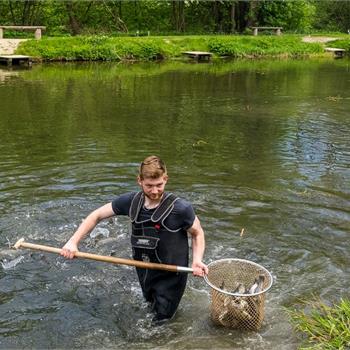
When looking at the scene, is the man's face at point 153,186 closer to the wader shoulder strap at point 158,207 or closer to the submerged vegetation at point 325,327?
the wader shoulder strap at point 158,207

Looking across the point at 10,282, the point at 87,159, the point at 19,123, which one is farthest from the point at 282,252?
the point at 19,123

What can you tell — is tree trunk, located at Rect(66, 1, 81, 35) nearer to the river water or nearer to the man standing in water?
the river water

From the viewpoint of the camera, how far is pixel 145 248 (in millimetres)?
4922

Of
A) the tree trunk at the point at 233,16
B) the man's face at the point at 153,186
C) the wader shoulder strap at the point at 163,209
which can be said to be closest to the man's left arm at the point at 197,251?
the wader shoulder strap at the point at 163,209

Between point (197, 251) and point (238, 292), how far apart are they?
0.65 meters

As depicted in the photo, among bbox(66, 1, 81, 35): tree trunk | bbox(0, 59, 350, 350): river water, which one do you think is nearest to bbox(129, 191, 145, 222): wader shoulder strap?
bbox(0, 59, 350, 350): river water

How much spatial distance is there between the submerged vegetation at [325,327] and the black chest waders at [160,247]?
48.2 inches

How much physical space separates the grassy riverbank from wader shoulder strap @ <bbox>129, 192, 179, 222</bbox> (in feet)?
100

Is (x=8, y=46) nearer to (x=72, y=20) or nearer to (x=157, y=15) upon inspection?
(x=72, y=20)

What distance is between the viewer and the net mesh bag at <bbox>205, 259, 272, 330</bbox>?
491cm

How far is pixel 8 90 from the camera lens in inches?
830

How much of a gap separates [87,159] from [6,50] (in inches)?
967

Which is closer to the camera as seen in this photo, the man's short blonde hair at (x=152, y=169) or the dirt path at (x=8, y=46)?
the man's short blonde hair at (x=152, y=169)

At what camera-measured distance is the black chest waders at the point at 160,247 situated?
4.83m
